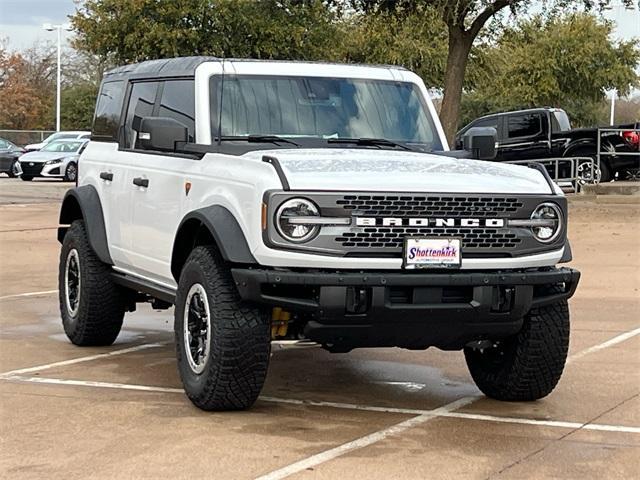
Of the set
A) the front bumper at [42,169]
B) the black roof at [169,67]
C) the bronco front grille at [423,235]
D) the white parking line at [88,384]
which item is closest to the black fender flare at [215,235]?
the bronco front grille at [423,235]

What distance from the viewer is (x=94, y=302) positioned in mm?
8938

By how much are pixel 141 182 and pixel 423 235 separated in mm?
2429

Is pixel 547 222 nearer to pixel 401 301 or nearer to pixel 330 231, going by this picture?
pixel 401 301

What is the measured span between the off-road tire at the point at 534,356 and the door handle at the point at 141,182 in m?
2.52

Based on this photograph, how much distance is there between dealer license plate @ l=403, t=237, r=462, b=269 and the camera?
6430 millimetres

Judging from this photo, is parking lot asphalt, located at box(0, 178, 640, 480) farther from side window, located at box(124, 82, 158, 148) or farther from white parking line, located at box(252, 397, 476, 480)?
side window, located at box(124, 82, 158, 148)

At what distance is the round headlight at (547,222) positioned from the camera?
22.4 ft

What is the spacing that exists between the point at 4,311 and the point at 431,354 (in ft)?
13.6

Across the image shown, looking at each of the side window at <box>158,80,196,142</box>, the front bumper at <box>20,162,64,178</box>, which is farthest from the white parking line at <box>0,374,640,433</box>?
the front bumper at <box>20,162,64,178</box>

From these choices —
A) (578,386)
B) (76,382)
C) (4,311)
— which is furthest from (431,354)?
(4,311)

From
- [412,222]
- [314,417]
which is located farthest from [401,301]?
[314,417]

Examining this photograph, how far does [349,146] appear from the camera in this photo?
7.77 m

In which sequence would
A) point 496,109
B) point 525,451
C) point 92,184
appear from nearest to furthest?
1. point 525,451
2. point 92,184
3. point 496,109

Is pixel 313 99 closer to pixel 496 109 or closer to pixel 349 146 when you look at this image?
pixel 349 146
